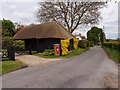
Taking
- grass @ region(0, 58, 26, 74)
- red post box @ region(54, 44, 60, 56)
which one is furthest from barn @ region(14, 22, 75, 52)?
grass @ region(0, 58, 26, 74)

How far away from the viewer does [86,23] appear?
110ft

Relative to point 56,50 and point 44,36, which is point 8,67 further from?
point 44,36

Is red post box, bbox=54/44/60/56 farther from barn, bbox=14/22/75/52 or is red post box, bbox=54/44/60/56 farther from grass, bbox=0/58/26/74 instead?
grass, bbox=0/58/26/74

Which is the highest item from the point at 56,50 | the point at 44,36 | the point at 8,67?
the point at 44,36

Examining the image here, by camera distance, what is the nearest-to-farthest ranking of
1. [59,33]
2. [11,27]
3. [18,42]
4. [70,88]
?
1. [70,88]
2. [18,42]
3. [59,33]
4. [11,27]

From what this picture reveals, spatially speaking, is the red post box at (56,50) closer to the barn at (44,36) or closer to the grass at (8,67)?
the barn at (44,36)

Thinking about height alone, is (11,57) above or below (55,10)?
below

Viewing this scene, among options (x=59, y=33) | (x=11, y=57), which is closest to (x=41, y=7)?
(x=59, y=33)

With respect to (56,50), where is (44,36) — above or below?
above

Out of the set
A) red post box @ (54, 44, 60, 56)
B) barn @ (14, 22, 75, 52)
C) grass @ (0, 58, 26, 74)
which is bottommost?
grass @ (0, 58, 26, 74)

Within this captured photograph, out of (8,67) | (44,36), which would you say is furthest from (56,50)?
(8,67)

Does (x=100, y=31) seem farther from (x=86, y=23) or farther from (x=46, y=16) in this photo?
(x=46, y=16)

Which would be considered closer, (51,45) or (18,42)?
(18,42)

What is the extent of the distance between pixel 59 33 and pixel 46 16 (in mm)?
11962
